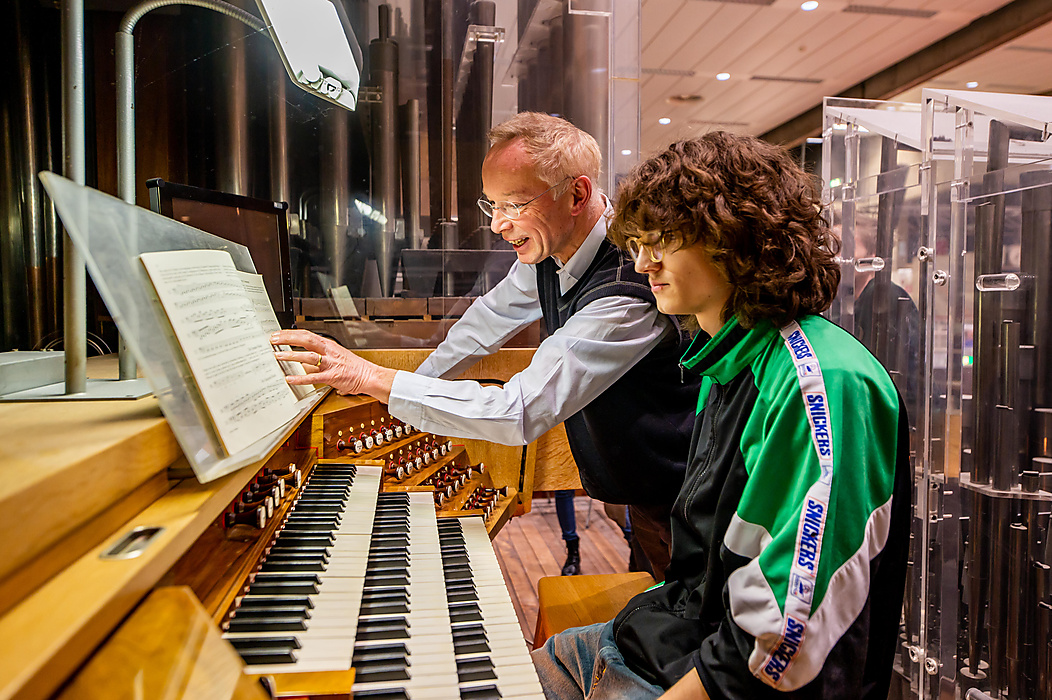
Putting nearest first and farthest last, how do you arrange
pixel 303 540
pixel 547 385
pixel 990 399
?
pixel 303 540 → pixel 547 385 → pixel 990 399

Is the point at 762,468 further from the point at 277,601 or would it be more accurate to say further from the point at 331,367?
the point at 331,367

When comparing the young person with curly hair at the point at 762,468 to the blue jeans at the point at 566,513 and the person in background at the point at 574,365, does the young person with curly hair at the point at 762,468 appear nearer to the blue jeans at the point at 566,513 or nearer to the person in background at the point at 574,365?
the person in background at the point at 574,365

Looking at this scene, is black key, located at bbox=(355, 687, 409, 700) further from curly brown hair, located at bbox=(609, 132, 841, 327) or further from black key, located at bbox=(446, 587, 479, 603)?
curly brown hair, located at bbox=(609, 132, 841, 327)

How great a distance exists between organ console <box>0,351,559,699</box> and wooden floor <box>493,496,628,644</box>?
1754 millimetres

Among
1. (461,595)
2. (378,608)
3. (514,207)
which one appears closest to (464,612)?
(461,595)

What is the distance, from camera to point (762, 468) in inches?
44.2

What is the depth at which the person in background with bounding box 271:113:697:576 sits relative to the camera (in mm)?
1767

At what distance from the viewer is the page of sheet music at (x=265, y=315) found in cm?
151

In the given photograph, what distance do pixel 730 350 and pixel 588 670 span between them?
84 cm

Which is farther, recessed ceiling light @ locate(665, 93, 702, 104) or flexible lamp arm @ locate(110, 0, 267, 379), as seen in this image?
recessed ceiling light @ locate(665, 93, 702, 104)

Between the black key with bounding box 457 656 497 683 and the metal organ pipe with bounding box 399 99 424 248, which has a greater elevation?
the metal organ pipe with bounding box 399 99 424 248

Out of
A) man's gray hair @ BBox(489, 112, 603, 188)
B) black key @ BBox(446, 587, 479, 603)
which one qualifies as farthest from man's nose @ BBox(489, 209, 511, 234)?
black key @ BBox(446, 587, 479, 603)

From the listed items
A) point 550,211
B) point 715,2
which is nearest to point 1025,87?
point 715,2

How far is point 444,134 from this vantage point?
3119 millimetres
